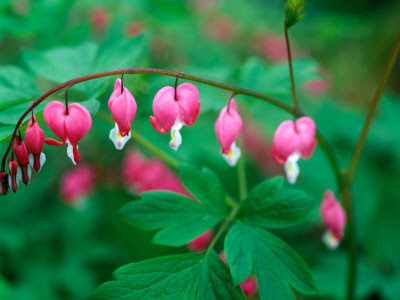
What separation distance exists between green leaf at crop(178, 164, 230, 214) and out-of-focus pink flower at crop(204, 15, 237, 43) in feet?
12.2

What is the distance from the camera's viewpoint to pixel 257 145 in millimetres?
3891

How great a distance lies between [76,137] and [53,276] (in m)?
1.17

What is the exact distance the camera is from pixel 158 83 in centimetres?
161

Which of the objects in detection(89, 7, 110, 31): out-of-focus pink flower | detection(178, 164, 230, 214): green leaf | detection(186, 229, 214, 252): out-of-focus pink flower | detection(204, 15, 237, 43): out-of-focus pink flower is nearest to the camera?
detection(178, 164, 230, 214): green leaf

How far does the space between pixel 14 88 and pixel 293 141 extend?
83 cm

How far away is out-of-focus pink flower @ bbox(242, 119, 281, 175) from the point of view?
12.1ft

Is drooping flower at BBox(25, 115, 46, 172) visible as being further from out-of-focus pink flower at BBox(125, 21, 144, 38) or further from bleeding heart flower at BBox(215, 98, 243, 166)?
out-of-focus pink flower at BBox(125, 21, 144, 38)

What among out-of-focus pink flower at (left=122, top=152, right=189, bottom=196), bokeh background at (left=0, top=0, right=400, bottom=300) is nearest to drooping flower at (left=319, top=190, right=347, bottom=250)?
bokeh background at (left=0, top=0, right=400, bottom=300)

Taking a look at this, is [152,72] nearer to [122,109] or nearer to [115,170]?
[122,109]

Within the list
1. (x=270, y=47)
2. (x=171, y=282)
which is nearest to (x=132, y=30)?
(x=171, y=282)

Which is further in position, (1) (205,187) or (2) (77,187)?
(2) (77,187)

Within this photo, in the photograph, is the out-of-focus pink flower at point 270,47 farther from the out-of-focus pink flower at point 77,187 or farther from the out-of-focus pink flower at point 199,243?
the out-of-focus pink flower at point 199,243

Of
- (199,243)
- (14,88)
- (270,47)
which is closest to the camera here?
(14,88)

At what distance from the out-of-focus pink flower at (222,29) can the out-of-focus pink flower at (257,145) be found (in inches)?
50.2
